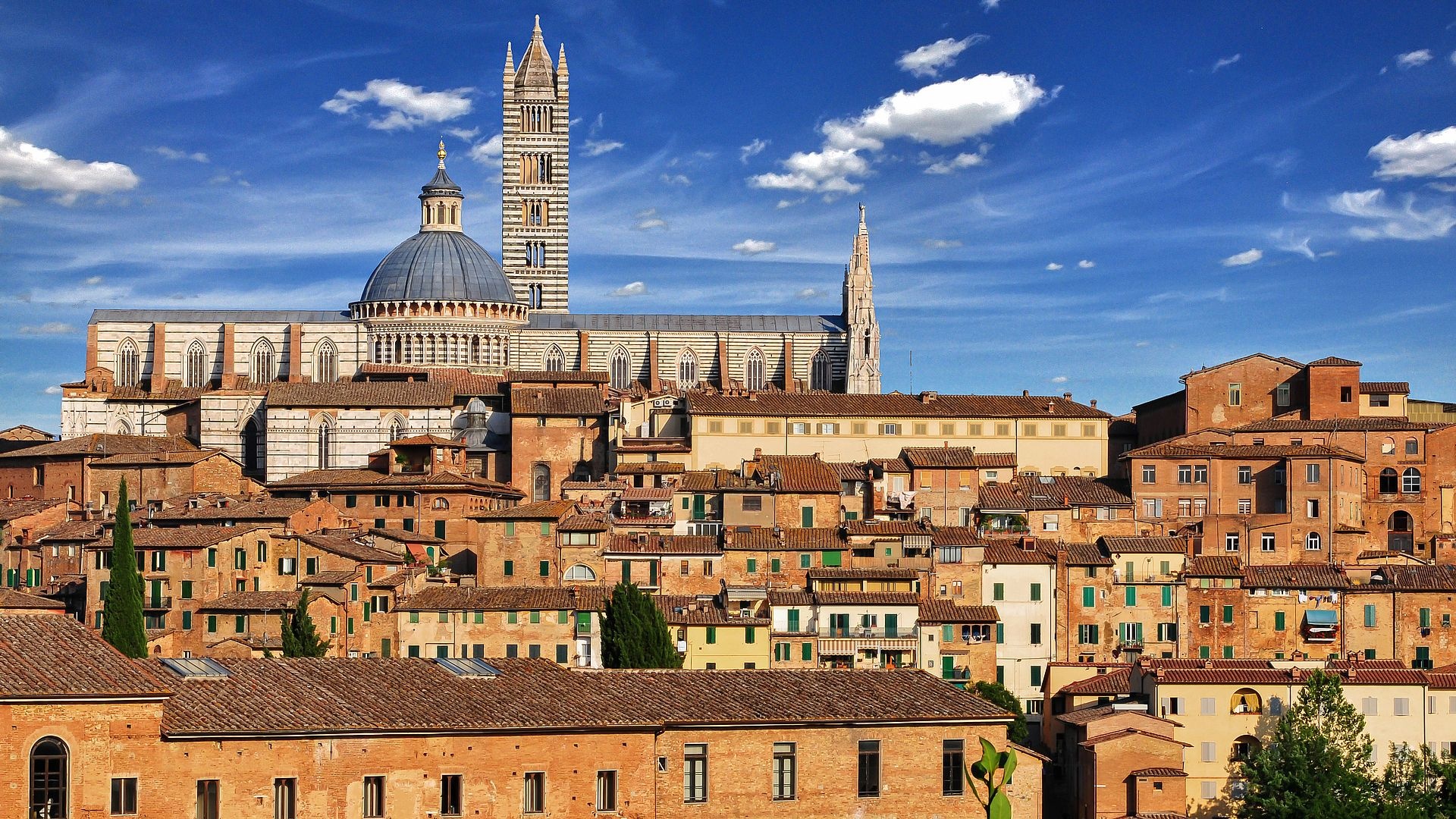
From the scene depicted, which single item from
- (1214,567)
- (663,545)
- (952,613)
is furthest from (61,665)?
(1214,567)

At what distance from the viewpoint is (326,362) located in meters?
89.8

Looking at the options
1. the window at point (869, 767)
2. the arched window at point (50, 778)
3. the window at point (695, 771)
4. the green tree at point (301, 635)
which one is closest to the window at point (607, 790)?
the window at point (695, 771)

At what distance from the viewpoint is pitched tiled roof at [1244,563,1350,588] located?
5425cm

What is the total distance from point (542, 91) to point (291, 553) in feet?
184

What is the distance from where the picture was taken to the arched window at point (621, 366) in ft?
302

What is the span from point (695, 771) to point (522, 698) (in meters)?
2.70

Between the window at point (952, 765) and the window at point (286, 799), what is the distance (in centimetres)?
936

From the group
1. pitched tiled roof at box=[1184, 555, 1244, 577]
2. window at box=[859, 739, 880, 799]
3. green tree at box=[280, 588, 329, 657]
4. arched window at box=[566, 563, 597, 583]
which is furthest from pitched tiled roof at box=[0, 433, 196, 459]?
window at box=[859, 739, 880, 799]

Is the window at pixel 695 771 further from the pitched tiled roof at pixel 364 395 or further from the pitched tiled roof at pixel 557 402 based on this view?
the pitched tiled roof at pixel 364 395

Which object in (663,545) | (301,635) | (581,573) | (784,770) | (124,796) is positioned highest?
(663,545)

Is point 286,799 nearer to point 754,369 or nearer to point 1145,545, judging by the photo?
point 1145,545

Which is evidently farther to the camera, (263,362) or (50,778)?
(263,362)

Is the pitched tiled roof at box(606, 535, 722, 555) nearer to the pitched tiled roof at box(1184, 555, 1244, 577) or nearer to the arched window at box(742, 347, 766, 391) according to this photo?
the pitched tiled roof at box(1184, 555, 1244, 577)

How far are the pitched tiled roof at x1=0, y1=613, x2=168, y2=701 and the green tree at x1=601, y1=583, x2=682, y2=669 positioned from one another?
736 inches
